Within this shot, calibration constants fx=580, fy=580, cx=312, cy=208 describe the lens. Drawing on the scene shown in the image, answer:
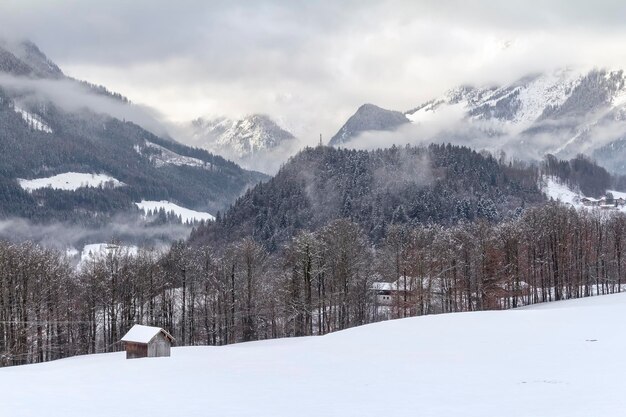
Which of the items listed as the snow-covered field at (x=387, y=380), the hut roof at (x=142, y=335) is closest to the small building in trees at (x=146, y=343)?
the hut roof at (x=142, y=335)

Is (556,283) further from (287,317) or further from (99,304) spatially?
(99,304)

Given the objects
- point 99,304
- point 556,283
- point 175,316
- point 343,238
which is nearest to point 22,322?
point 99,304

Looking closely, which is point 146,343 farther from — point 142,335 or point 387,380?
point 387,380

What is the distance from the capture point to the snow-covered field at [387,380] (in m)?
18.9

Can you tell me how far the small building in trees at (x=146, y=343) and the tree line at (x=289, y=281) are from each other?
15.1 metres

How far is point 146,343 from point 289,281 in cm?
2577

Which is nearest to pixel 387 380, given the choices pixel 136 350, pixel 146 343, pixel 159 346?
pixel 146 343

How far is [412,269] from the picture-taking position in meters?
74.4

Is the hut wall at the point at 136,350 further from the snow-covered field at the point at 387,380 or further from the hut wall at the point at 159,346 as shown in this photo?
the snow-covered field at the point at 387,380

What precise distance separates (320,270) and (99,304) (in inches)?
1055

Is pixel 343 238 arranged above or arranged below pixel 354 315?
above

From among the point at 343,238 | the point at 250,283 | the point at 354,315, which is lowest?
the point at 354,315

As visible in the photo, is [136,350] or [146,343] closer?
[146,343]

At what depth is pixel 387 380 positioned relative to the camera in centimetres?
2420
